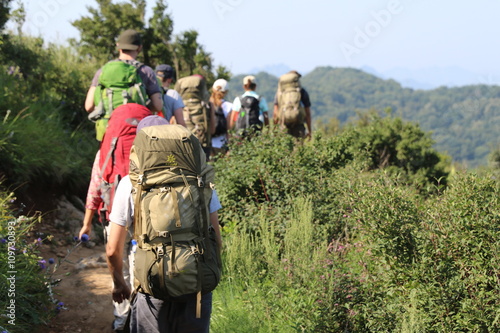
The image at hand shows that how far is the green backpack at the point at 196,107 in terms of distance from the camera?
7.12 metres

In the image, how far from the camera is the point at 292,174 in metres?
5.73

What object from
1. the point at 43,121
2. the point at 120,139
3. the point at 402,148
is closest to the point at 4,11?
the point at 43,121

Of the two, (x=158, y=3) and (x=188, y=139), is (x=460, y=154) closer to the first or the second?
(x=158, y=3)

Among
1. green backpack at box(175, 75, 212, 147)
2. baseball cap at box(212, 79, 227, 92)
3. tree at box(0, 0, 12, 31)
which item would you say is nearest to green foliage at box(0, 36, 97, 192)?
tree at box(0, 0, 12, 31)

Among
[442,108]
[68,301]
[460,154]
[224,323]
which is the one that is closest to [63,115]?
[68,301]

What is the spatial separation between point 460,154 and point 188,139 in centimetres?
13649

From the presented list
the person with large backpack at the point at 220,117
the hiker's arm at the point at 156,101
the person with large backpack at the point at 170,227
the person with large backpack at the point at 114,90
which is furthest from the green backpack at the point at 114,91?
the person with large backpack at the point at 220,117

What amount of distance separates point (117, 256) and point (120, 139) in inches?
37.9

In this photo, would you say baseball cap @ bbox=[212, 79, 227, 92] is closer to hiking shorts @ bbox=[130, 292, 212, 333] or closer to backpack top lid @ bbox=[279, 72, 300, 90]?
backpack top lid @ bbox=[279, 72, 300, 90]

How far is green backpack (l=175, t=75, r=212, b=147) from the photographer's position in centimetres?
712

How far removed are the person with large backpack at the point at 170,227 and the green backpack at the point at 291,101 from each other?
6.22 m

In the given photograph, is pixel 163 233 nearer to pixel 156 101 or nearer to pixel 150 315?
pixel 150 315

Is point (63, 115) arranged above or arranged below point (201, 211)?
above

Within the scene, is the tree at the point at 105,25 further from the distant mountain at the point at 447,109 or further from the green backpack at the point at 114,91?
the distant mountain at the point at 447,109
